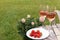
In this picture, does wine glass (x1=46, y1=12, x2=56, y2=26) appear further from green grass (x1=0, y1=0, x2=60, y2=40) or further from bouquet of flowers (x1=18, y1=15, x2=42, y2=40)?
green grass (x1=0, y1=0, x2=60, y2=40)

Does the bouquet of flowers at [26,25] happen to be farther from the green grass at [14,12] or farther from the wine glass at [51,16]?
the green grass at [14,12]

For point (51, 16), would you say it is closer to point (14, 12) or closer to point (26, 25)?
point (26, 25)

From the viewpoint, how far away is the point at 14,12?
361 centimetres

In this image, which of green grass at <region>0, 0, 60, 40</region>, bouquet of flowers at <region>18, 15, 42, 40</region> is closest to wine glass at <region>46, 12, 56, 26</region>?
bouquet of flowers at <region>18, 15, 42, 40</region>

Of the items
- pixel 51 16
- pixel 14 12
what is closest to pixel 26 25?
pixel 51 16

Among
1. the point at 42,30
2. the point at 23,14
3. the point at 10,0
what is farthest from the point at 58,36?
the point at 10,0

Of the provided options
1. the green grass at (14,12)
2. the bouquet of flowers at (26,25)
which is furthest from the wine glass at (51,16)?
the green grass at (14,12)

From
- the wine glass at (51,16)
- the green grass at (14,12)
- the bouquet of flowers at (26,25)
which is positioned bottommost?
the green grass at (14,12)

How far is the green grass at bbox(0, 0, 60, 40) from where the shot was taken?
294 centimetres

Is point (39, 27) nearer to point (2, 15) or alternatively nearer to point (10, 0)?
point (2, 15)

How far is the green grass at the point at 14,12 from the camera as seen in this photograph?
2941 millimetres

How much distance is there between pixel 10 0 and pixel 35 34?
101 inches

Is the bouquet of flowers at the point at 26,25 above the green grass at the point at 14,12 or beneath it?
above

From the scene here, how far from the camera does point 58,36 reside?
1655 millimetres
